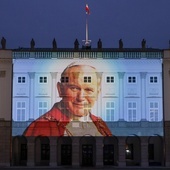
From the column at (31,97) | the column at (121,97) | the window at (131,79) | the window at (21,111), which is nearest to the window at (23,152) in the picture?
the window at (21,111)

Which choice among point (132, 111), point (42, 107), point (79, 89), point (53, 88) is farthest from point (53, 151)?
point (132, 111)

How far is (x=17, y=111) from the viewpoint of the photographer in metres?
51.2

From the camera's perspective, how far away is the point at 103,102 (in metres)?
51.3

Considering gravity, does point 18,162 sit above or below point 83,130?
below

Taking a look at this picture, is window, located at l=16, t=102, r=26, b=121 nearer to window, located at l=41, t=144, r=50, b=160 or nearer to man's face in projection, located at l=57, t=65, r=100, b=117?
man's face in projection, located at l=57, t=65, r=100, b=117

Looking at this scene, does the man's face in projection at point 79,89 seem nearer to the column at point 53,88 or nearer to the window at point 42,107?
the column at point 53,88

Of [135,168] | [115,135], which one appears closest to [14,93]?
[115,135]

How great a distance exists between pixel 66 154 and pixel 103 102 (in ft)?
22.1

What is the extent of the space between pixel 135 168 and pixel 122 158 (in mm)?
1792

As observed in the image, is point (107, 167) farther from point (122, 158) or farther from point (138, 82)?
point (138, 82)

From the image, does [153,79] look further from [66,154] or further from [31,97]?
[31,97]

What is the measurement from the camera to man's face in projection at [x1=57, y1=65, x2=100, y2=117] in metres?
51.0

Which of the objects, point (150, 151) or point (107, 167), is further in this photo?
point (150, 151)

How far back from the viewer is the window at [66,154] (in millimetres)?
52438
